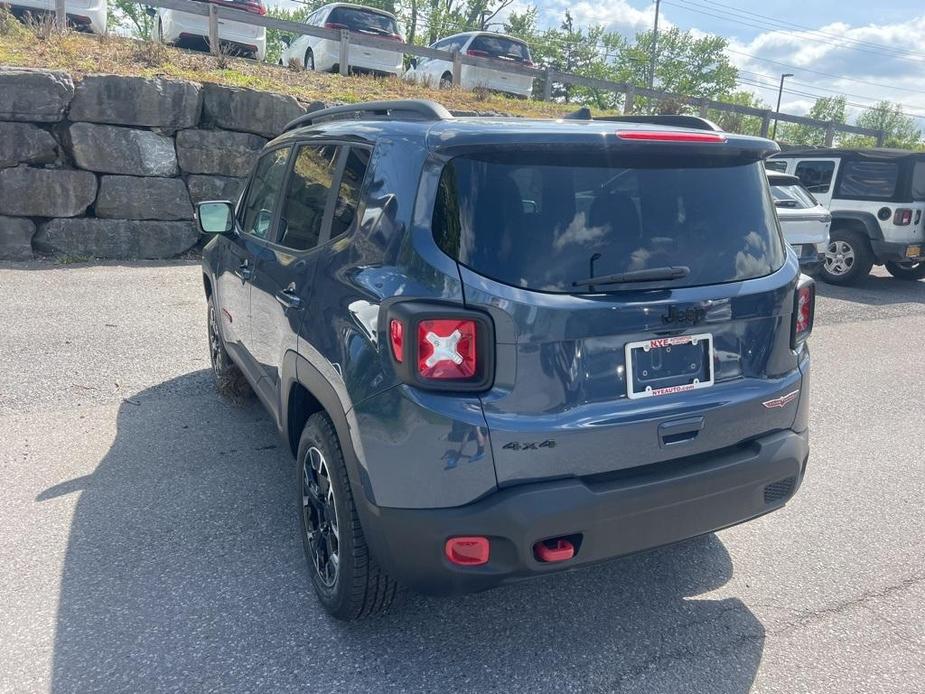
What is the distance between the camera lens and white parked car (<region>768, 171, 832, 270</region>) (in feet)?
33.2

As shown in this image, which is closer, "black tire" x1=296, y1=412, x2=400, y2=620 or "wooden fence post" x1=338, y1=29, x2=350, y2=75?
"black tire" x1=296, y1=412, x2=400, y2=620

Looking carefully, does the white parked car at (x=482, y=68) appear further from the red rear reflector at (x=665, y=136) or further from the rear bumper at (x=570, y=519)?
the rear bumper at (x=570, y=519)

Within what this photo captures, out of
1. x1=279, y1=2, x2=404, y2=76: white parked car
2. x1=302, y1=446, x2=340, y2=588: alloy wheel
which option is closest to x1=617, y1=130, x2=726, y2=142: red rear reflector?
x1=302, y1=446, x2=340, y2=588: alloy wheel

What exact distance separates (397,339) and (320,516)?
1037 millimetres

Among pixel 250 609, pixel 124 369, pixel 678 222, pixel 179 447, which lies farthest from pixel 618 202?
pixel 124 369

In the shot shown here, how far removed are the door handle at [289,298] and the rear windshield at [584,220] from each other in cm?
95

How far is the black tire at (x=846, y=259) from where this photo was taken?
1094 centimetres

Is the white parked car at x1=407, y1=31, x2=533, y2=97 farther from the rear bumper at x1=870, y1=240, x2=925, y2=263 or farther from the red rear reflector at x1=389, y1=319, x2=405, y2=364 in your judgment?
the red rear reflector at x1=389, y1=319, x2=405, y2=364

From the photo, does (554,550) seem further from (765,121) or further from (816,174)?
(765,121)

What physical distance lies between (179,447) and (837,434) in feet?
14.4

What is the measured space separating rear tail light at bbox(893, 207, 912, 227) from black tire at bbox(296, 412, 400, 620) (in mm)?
10684

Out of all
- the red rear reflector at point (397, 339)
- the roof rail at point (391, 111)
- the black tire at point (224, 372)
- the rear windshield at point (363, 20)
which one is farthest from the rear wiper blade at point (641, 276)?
the rear windshield at point (363, 20)

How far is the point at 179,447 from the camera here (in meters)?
4.37

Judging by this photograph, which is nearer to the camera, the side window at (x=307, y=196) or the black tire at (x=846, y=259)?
the side window at (x=307, y=196)
